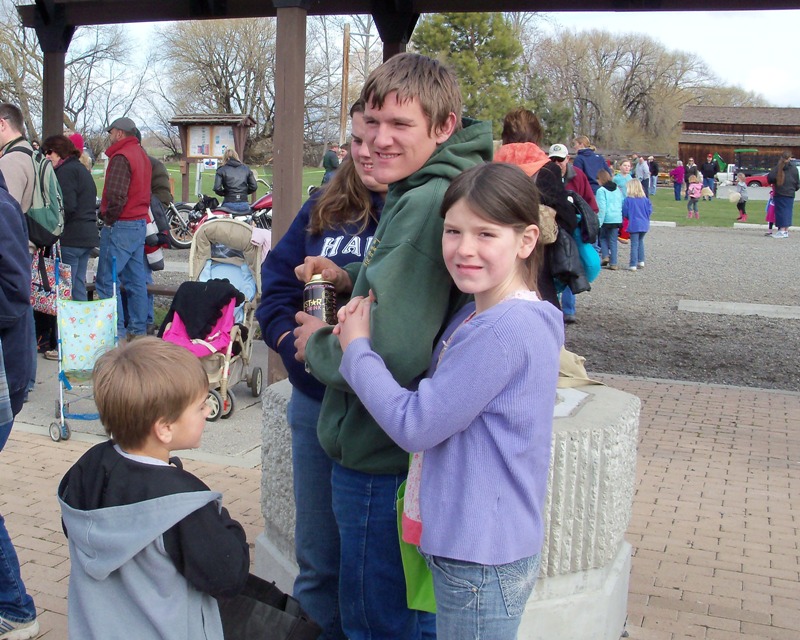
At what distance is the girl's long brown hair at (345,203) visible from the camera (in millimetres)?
2451

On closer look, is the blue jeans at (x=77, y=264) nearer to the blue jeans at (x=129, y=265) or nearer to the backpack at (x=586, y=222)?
the blue jeans at (x=129, y=265)

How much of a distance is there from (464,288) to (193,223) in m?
16.8

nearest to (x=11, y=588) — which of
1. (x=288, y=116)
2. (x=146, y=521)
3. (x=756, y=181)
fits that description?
(x=146, y=521)

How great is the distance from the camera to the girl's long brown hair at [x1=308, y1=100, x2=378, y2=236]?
245 centimetres

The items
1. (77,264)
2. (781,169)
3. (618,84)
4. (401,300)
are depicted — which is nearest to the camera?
(401,300)

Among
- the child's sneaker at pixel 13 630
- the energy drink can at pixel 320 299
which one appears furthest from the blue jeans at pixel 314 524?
the child's sneaker at pixel 13 630

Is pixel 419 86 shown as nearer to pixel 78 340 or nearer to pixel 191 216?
pixel 78 340

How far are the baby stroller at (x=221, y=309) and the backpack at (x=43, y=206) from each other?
3.56 feet

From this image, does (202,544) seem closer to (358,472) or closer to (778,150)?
(358,472)

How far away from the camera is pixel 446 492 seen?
1.92 metres

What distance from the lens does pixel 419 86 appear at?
209cm

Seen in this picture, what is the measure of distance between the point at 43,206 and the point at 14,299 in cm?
429

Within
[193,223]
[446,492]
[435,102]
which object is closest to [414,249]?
[435,102]

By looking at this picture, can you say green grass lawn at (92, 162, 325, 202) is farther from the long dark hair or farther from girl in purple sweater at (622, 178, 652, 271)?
the long dark hair
